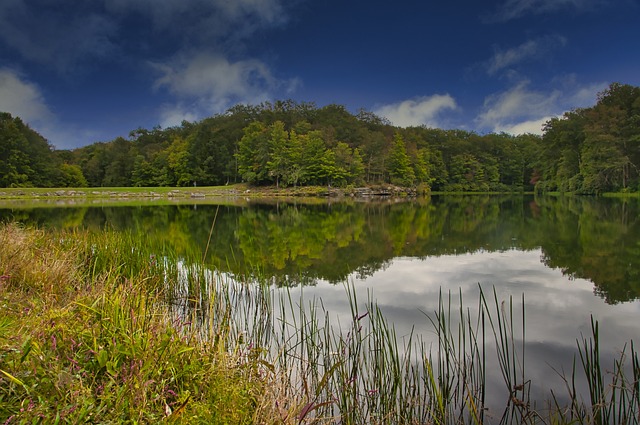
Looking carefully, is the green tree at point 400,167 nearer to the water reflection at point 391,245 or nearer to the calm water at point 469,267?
the water reflection at point 391,245

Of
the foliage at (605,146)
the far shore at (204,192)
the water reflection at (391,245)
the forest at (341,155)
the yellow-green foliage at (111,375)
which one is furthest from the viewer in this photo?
the far shore at (204,192)

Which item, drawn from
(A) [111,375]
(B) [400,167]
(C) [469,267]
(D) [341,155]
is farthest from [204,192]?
(A) [111,375]

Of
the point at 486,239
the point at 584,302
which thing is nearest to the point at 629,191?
the point at 486,239

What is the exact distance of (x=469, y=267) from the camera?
8.23m

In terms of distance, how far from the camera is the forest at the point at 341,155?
3944cm

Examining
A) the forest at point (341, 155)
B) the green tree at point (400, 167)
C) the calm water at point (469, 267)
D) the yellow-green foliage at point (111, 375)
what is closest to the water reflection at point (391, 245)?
the calm water at point (469, 267)

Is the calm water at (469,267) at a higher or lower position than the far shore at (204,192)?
lower

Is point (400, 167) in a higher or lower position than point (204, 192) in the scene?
higher

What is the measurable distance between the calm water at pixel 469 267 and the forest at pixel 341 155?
2860 cm

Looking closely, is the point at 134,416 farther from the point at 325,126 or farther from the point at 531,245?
the point at 325,126

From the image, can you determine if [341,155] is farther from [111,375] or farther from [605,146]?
[111,375]

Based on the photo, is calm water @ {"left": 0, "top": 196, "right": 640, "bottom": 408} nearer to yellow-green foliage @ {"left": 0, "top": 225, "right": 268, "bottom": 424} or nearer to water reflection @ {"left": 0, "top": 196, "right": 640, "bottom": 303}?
water reflection @ {"left": 0, "top": 196, "right": 640, "bottom": 303}

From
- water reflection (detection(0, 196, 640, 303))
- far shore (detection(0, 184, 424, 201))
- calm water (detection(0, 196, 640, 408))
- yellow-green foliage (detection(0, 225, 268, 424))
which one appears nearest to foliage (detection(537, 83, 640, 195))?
far shore (detection(0, 184, 424, 201))

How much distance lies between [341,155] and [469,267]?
46.0m
